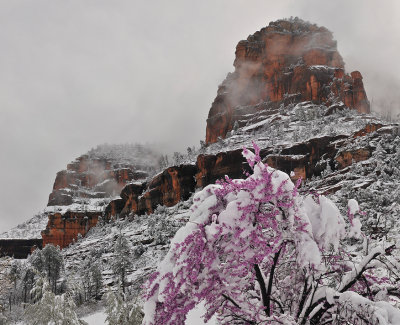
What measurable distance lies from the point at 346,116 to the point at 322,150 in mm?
29732

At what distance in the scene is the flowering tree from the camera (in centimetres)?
370

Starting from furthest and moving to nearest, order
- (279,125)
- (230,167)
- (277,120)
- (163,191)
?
(277,120), (279,125), (163,191), (230,167)

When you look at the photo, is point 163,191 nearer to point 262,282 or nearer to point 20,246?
point 262,282

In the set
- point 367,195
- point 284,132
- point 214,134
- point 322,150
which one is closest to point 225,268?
point 367,195

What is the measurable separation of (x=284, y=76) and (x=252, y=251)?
15440 centimetres

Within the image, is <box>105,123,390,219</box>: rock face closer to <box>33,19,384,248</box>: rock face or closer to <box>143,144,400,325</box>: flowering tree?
<box>33,19,384,248</box>: rock face

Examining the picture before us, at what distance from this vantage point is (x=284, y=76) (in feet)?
481

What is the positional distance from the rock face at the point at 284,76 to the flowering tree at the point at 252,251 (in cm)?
13518

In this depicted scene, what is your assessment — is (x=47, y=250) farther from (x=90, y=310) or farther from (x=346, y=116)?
(x=346, y=116)

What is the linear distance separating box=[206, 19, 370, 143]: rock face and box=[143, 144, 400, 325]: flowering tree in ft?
444

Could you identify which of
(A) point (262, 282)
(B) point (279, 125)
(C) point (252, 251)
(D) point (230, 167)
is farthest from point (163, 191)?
(C) point (252, 251)

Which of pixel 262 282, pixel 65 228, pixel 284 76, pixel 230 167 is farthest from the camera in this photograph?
pixel 284 76

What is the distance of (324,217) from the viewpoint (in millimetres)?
4211

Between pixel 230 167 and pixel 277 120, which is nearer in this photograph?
pixel 230 167
